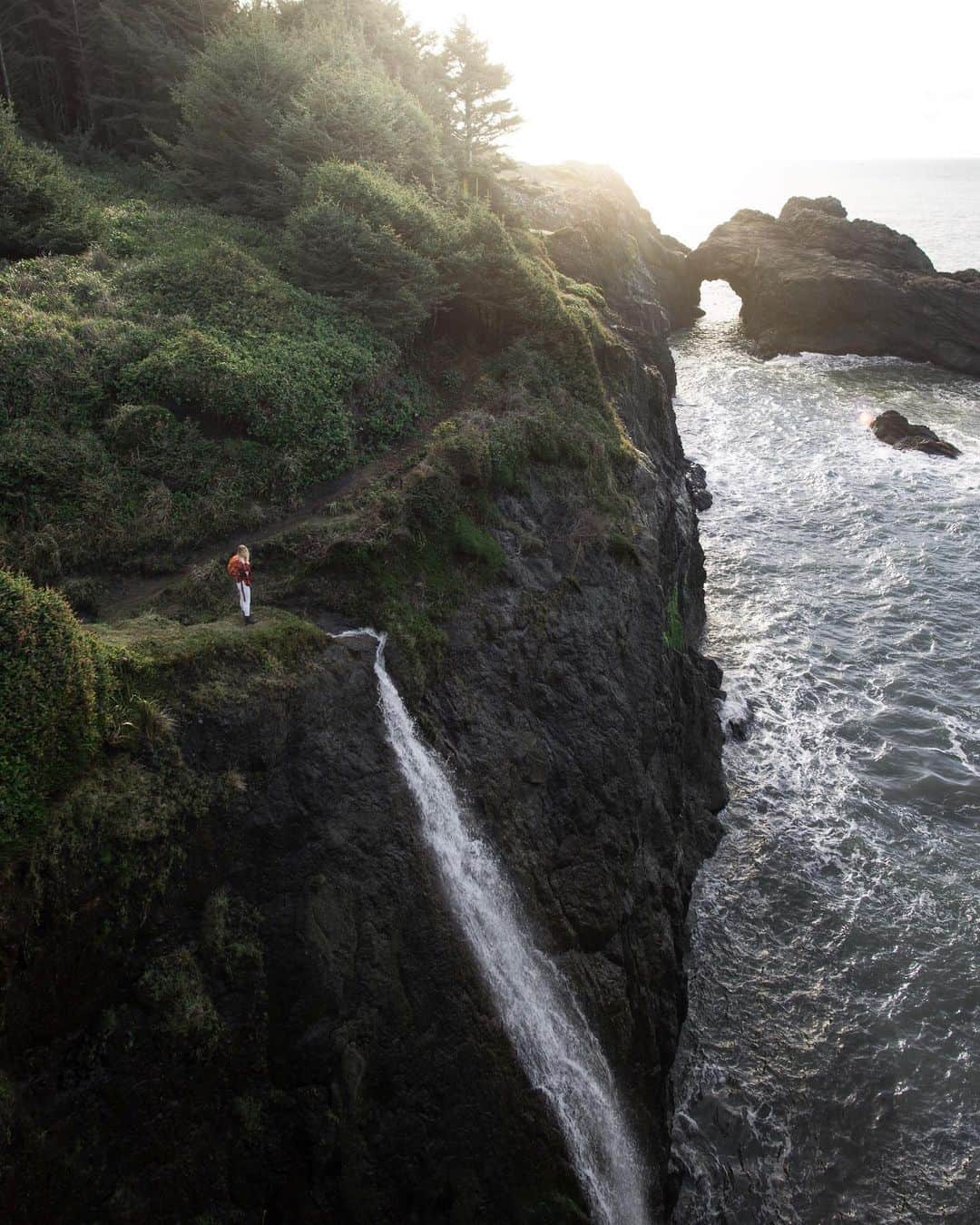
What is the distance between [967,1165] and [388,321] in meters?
24.7

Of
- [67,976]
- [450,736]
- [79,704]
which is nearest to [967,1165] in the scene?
[450,736]

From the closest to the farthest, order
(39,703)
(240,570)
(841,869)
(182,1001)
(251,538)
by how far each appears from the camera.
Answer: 1. (39,703)
2. (182,1001)
3. (240,570)
4. (251,538)
5. (841,869)

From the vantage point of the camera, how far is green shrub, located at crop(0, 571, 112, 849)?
9.02 m

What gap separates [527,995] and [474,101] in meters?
45.2

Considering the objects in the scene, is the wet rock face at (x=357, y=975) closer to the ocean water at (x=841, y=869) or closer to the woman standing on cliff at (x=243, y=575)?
the woman standing on cliff at (x=243, y=575)

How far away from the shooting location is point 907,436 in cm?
4369

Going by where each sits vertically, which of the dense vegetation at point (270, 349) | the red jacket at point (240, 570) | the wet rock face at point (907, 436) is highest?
the dense vegetation at point (270, 349)

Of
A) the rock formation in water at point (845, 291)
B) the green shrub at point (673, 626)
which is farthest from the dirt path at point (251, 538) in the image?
the rock formation in water at point (845, 291)

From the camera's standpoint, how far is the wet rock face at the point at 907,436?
42.3 meters

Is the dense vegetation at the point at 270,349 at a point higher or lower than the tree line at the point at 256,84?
lower

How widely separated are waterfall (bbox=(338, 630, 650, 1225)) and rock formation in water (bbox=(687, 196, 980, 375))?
5838 centimetres

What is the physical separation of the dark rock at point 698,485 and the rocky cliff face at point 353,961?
2054cm

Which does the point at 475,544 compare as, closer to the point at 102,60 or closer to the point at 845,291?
the point at 102,60

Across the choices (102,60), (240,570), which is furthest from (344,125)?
(240,570)
